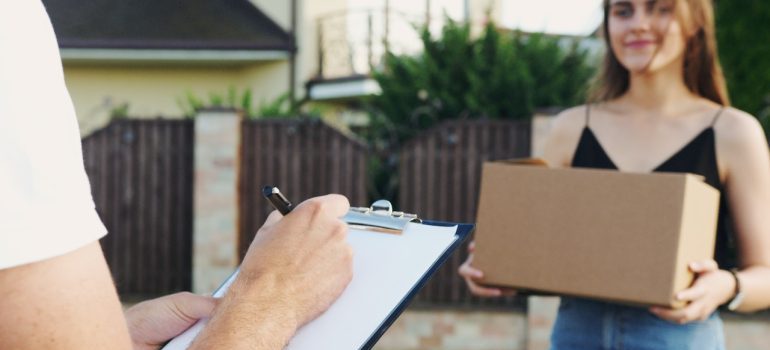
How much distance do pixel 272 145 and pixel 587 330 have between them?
546cm

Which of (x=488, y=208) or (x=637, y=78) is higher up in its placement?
(x=637, y=78)

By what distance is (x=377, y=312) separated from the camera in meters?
1.11

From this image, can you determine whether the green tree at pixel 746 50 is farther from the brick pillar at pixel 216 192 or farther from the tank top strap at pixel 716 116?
the tank top strap at pixel 716 116

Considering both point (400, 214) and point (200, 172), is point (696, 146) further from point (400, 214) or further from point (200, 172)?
point (200, 172)

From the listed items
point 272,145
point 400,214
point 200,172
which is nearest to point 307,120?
point 272,145

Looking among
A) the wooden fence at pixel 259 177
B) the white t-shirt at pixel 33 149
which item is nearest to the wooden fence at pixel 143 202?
the wooden fence at pixel 259 177

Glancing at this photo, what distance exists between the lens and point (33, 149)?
800 millimetres

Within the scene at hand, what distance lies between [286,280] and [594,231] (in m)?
1.00

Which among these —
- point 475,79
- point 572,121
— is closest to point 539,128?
point 475,79

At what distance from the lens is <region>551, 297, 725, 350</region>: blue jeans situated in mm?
1979

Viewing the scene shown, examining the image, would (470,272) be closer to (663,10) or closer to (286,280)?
(663,10)

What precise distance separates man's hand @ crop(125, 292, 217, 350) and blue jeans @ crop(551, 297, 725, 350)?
112 centimetres

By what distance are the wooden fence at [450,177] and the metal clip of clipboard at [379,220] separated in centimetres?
577

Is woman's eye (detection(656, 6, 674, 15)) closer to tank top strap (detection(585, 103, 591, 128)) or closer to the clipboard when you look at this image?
tank top strap (detection(585, 103, 591, 128))
